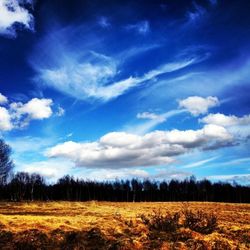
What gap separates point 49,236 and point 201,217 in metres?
5.81

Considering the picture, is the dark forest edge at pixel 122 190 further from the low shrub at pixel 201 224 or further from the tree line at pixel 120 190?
the low shrub at pixel 201 224

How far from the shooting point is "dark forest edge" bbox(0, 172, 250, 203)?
120 metres

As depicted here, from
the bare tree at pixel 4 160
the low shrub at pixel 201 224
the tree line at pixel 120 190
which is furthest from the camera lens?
the tree line at pixel 120 190

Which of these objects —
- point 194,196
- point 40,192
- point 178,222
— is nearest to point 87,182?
point 40,192

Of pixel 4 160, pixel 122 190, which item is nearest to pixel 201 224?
pixel 4 160

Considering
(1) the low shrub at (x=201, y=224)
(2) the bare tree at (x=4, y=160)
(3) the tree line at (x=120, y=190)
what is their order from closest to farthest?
(1) the low shrub at (x=201, y=224) → (2) the bare tree at (x=4, y=160) → (3) the tree line at (x=120, y=190)

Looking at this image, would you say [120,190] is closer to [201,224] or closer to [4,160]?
[4,160]

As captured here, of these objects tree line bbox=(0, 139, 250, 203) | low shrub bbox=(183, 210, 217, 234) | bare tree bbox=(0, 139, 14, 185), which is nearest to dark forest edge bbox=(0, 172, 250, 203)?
tree line bbox=(0, 139, 250, 203)

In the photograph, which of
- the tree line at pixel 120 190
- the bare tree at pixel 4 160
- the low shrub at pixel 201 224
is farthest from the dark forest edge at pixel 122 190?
the low shrub at pixel 201 224

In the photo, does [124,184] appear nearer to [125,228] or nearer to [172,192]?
[172,192]

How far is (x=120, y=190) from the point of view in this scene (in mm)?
145125

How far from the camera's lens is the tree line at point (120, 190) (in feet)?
391

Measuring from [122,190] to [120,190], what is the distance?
1.16 meters

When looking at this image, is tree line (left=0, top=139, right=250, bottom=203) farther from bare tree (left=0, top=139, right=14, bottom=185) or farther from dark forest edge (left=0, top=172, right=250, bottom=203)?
bare tree (left=0, top=139, right=14, bottom=185)
